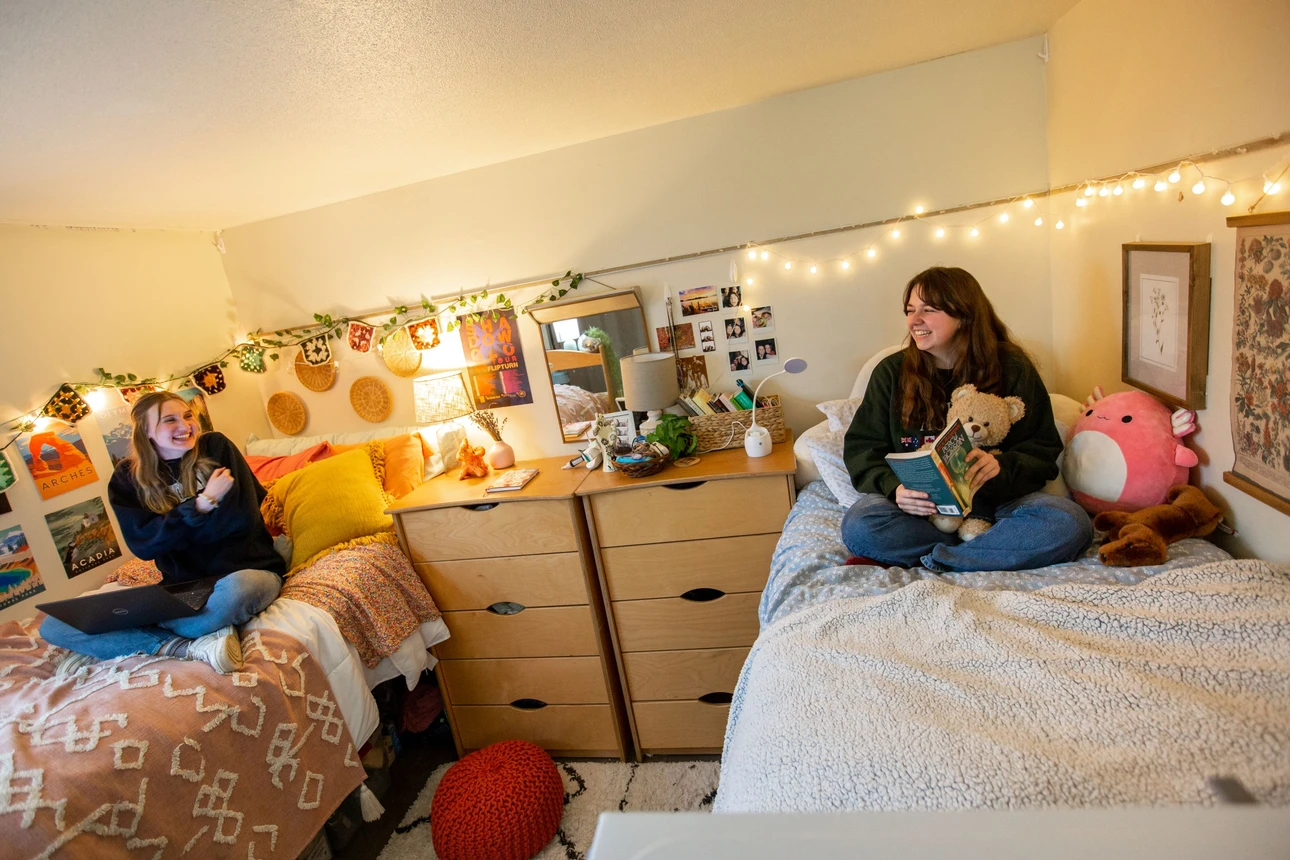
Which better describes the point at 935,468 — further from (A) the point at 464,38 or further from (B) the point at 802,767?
(A) the point at 464,38

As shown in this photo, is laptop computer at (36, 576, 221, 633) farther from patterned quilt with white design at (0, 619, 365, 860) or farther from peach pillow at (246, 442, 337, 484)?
peach pillow at (246, 442, 337, 484)

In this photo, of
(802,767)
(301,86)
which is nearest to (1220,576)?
(802,767)

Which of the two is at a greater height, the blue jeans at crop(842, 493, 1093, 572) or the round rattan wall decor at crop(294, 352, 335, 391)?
the round rattan wall decor at crop(294, 352, 335, 391)

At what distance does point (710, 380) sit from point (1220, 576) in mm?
1604

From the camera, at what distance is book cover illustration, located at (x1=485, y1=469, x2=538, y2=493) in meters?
2.22

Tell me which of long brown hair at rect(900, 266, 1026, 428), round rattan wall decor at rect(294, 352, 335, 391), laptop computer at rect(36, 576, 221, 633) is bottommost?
laptop computer at rect(36, 576, 221, 633)

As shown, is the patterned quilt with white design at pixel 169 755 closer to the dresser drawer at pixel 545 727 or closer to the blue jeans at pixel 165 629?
the blue jeans at pixel 165 629

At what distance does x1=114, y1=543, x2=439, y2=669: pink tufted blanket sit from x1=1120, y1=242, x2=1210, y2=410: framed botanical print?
2.24 metres

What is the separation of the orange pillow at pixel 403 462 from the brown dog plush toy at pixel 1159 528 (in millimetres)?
2198

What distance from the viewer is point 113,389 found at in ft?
8.02

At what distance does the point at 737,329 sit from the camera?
94.4 inches

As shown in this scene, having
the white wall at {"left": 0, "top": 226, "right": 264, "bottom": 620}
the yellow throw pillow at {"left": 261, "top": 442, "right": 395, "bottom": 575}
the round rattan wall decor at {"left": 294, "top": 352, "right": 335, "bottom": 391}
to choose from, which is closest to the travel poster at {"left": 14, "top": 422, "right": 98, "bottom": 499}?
the white wall at {"left": 0, "top": 226, "right": 264, "bottom": 620}

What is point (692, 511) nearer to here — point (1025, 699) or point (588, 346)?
point (588, 346)

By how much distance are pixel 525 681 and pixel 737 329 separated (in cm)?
151
